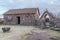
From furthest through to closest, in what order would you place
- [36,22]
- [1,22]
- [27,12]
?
[1,22] → [27,12] → [36,22]

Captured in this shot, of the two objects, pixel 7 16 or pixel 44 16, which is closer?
pixel 44 16

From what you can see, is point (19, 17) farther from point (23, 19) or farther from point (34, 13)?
point (34, 13)

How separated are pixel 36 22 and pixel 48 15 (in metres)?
3.98

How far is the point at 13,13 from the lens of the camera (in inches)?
1358

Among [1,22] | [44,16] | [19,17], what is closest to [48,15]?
[44,16]

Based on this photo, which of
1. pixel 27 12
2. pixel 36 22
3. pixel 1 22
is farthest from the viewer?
pixel 1 22

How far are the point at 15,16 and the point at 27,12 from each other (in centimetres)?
373

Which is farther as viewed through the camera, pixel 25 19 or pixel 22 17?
pixel 22 17

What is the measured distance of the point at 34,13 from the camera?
107 ft

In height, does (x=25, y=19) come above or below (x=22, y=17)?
below

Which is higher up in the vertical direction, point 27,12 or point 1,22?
point 27,12

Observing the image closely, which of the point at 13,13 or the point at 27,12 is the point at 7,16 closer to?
the point at 13,13

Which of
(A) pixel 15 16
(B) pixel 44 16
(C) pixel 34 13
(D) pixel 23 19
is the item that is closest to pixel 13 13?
(A) pixel 15 16

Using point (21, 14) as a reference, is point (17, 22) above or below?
below
